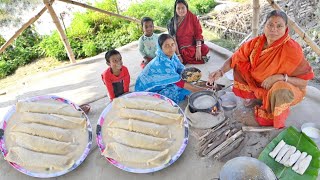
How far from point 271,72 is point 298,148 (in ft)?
2.11

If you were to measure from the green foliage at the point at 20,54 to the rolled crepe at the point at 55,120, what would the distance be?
157 inches

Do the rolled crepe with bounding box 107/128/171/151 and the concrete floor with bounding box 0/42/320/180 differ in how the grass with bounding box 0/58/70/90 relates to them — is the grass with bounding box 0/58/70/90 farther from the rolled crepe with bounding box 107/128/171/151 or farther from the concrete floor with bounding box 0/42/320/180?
the rolled crepe with bounding box 107/128/171/151

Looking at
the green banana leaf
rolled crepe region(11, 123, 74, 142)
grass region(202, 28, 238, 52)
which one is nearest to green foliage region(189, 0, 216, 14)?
grass region(202, 28, 238, 52)

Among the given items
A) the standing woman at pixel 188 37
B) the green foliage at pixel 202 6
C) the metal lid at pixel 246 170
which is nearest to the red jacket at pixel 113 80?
the standing woman at pixel 188 37

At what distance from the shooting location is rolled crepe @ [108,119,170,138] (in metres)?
2.25

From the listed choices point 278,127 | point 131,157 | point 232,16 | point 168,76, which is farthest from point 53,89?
point 232,16

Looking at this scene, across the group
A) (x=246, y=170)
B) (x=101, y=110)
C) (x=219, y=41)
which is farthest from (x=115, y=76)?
(x=219, y=41)

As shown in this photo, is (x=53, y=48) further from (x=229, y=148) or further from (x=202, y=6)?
(x=229, y=148)

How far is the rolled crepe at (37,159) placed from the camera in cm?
214

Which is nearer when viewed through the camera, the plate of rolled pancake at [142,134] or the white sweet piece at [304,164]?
the white sweet piece at [304,164]

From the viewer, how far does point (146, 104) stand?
2455 mm

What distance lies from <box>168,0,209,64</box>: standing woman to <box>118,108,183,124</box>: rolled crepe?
1.50 meters

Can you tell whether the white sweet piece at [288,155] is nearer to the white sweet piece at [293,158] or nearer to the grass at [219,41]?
the white sweet piece at [293,158]

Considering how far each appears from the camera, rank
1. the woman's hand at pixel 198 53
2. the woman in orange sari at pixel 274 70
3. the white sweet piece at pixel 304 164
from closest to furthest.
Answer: the white sweet piece at pixel 304 164 → the woman in orange sari at pixel 274 70 → the woman's hand at pixel 198 53
